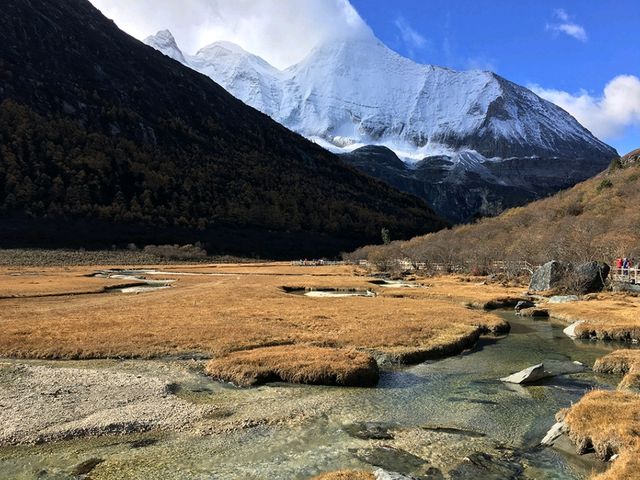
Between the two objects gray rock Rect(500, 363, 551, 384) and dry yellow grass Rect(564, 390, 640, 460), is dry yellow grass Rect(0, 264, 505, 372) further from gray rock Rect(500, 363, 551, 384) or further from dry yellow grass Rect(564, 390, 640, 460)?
dry yellow grass Rect(564, 390, 640, 460)

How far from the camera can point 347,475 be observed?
518 inches

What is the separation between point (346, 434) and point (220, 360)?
10853mm

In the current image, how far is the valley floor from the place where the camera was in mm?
16812

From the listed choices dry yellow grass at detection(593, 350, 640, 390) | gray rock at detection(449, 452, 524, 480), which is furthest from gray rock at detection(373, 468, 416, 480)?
dry yellow grass at detection(593, 350, 640, 390)

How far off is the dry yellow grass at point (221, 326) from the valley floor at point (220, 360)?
11cm

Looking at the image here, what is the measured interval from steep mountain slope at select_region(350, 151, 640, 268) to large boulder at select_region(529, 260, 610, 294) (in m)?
11.8

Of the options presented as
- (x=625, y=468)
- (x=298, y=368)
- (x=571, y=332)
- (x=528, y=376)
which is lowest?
(x=298, y=368)

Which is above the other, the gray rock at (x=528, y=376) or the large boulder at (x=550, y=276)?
the large boulder at (x=550, y=276)

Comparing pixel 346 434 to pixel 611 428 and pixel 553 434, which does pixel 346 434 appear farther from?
pixel 611 428

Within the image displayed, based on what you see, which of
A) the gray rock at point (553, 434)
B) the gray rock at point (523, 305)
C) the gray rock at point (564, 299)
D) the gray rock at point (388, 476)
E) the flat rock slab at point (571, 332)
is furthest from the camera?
the gray rock at point (564, 299)

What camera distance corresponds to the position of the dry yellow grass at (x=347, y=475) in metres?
13.0

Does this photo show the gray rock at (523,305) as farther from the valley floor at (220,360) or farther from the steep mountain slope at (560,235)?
the steep mountain slope at (560,235)

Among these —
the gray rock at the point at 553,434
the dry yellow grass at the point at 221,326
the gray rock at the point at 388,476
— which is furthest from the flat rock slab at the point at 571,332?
the gray rock at the point at 388,476

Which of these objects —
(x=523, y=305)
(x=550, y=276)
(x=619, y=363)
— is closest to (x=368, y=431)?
(x=619, y=363)
